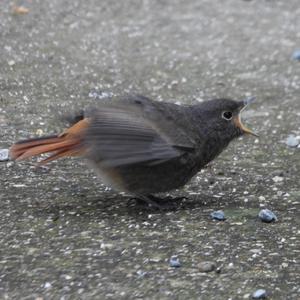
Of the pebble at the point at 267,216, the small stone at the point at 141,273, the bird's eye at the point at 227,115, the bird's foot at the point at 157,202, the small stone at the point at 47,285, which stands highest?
the bird's eye at the point at 227,115

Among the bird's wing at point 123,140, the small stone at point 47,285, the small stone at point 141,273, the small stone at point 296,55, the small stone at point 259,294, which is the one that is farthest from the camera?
the small stone at point 296,55

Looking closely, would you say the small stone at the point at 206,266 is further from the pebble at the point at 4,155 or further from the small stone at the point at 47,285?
the pebble at the point at 4,155

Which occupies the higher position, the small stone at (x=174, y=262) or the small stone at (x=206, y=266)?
the small stone at (x=174, y=262)

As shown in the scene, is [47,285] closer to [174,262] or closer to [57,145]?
[174,262]

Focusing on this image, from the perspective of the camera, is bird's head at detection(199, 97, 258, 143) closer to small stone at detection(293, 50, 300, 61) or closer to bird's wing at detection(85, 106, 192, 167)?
bird's wing at detection(85, 106, 192, 167)

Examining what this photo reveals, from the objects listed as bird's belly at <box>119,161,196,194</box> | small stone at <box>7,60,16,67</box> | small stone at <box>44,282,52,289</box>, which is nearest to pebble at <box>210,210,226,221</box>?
bird's belly at <box>119,161,196,194</box>

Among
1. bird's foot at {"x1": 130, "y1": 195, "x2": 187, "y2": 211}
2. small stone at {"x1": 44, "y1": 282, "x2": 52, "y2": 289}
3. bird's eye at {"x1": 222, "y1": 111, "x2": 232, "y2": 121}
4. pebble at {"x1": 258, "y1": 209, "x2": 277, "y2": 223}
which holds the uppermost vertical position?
bird's eye at {"x1": 222, "y1": 111, "x2": 232, "y2": 121}

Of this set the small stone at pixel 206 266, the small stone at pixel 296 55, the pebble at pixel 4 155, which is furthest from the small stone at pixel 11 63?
the small stone at pixel 206 266

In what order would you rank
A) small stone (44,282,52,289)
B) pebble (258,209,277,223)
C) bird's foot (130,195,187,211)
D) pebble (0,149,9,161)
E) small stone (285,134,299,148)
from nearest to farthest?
small stone (44,282,52,289) < pebble (258,209,277,223) < bird's foot (130,195,187,211) < pebble (0,149,9,161) < small stone (285,134,299,148)
